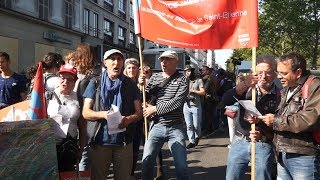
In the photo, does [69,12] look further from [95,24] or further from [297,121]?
[297,121]

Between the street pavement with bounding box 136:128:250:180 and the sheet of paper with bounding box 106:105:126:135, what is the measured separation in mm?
2456

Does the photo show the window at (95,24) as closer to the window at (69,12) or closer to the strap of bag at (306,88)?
the window at (69,12)

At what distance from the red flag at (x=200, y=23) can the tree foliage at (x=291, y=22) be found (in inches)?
1011

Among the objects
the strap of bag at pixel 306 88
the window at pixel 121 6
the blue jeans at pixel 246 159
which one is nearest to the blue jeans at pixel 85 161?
the blue jeans at pixel 246 159

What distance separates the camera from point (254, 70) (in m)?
4.00

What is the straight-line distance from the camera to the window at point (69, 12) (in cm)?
2730

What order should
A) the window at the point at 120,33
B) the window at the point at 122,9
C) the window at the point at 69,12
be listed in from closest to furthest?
1. the window at the point at 69,12
2. the window at the point at 120,33
3. the window at the point at 122,9

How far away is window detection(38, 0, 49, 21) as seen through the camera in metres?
24.2

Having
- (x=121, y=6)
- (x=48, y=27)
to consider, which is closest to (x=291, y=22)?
Result: (x=48, y=27)

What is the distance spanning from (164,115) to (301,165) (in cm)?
179

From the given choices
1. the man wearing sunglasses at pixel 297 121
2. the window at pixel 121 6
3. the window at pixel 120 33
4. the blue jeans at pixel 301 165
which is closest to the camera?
the man wearing sunglasses at pixel 297 121

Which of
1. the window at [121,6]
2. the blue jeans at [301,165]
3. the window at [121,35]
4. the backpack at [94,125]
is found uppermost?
the window at [121,6]

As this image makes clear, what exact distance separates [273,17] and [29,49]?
55.7 ft

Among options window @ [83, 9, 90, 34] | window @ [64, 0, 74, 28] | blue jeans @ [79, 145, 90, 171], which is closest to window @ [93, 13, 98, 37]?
window @ [83, 9, 90, 34]
